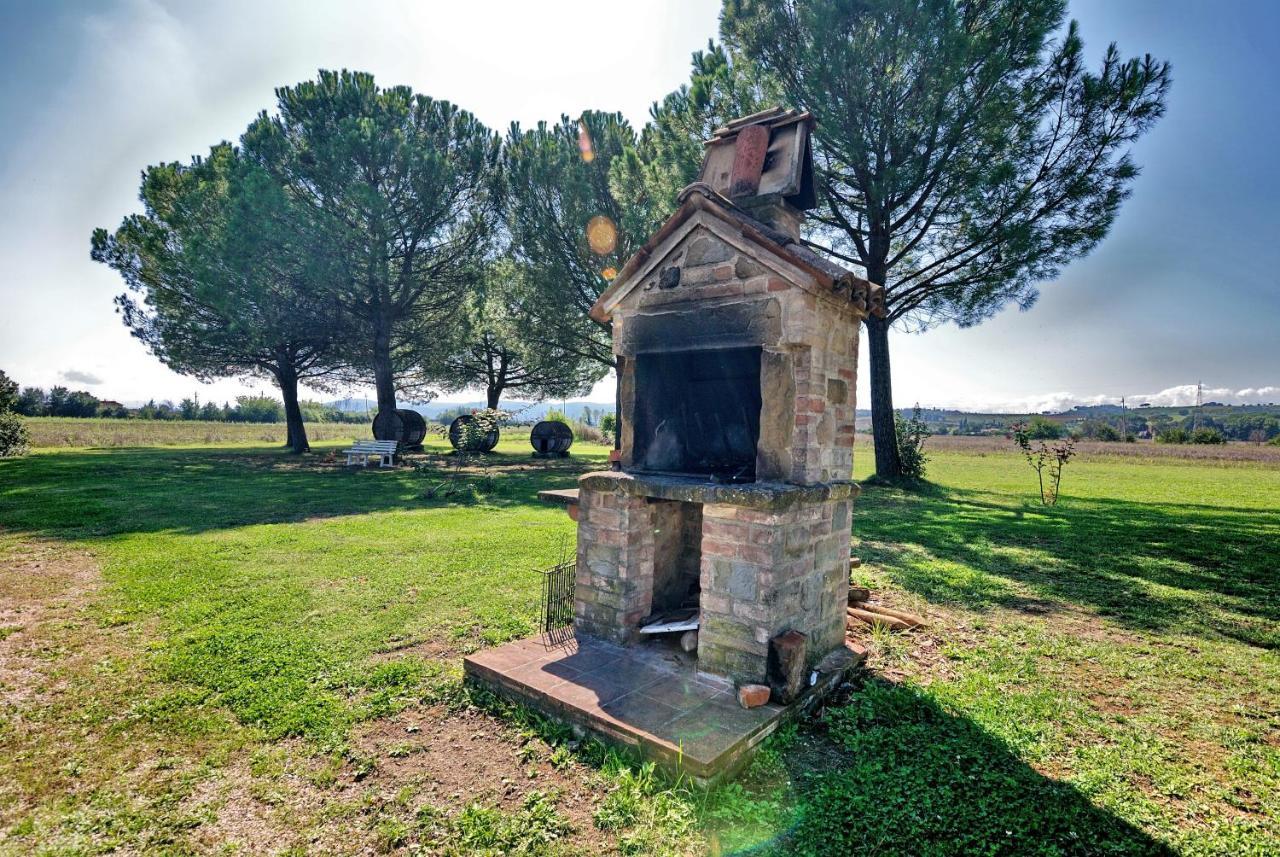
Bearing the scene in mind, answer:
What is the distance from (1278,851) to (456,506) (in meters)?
10.2

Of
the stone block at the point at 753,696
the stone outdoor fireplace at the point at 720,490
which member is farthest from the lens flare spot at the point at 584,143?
the stone block at the point at 753,696

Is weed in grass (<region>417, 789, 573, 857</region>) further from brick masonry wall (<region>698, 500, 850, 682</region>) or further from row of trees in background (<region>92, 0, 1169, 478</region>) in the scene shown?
row of trees in background (<region>92, 0, 1169, 478</region>)

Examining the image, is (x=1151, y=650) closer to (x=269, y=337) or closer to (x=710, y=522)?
(x=710, y=522)

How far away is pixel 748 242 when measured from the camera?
3672mm

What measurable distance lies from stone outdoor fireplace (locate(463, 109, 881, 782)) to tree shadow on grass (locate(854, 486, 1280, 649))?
9.73ft

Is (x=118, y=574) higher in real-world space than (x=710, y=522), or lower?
lower

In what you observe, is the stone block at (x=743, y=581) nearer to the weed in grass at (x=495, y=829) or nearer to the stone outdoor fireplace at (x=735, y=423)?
the stone outdoor fireplace at (x=735, y=423)

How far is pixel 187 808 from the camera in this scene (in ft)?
8.27

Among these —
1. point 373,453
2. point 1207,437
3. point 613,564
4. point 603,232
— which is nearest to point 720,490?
point 613,564

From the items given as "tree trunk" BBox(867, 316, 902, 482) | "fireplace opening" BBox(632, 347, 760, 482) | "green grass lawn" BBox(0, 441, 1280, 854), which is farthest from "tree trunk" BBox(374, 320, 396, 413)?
"fireplace opening" BBox(632, 347, 760, 482)

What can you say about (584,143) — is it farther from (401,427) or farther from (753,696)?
(753,696)

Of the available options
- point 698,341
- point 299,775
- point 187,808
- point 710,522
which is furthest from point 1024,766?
point 187,808

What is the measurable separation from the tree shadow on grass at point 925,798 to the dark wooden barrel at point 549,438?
18033 millimetres

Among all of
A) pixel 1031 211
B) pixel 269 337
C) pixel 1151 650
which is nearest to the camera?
pixel 1151 650
